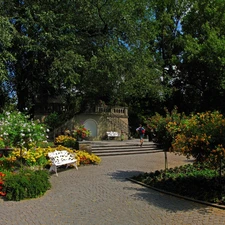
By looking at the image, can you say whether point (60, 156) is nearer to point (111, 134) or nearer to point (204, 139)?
point (204, 139)

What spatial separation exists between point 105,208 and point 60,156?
18.5 ft

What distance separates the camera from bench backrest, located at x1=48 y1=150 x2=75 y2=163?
12070mm

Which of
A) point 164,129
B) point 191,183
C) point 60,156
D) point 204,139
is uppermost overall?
point 164,129

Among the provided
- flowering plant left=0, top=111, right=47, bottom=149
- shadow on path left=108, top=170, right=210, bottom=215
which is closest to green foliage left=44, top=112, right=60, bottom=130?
flowering plant left=0, top=111, right=47, bottom=149

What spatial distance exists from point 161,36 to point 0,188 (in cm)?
3184

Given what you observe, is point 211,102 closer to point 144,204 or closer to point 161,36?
point 161,36

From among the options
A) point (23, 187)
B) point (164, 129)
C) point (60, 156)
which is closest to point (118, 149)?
point (60, 156)

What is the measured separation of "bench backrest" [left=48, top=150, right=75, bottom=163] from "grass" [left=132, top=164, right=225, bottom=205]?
337 cm

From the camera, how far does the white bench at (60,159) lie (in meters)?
11.9

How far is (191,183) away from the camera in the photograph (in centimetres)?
930

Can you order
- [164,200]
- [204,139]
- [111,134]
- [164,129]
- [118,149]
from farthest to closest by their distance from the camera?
[111,134] → [118,149] → [164,129] → [164,200] → [204,139]

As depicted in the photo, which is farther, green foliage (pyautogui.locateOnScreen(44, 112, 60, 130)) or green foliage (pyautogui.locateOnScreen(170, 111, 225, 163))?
green foliage (pyautogui.locateOnScreen(44, 112, 60, 130))

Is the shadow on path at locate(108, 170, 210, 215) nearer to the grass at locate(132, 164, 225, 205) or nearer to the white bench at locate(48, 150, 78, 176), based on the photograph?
the grass at locate(132, 164, 225, 205)

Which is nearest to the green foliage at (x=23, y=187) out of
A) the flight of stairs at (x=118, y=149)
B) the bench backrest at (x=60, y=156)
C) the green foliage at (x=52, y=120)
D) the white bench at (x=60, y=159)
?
the white bench at (x=60, y=159)
